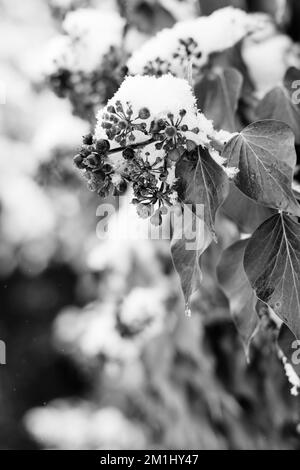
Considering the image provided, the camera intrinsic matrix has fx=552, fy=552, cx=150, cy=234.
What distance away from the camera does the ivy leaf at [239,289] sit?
0.73 metres

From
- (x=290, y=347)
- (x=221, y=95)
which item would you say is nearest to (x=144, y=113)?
(x=290, y=347)

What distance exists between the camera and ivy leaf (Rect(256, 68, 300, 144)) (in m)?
0.88

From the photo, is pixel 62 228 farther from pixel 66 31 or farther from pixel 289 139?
pixel 289 139

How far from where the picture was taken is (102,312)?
1782 mm

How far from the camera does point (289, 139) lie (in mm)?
534

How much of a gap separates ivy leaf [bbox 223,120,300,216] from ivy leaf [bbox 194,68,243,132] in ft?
1.20

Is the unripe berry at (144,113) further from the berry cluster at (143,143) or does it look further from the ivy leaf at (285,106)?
the ivy leaf at (285,106)

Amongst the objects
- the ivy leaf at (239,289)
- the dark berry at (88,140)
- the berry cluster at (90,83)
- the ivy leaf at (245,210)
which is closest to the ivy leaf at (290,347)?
the ivy leaf at (239,289)

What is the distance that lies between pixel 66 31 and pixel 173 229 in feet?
2.24

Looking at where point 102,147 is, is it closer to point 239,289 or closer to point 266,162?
point 266,162

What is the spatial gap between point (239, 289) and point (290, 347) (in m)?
0.11

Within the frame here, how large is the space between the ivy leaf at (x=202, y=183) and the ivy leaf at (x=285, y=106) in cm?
39

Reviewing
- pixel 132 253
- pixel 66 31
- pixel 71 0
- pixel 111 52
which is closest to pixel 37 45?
pixel 71 0

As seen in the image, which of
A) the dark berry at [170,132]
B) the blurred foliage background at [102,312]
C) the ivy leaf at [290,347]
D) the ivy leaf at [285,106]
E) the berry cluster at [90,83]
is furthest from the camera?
the blurred foliage background at [102,312]
